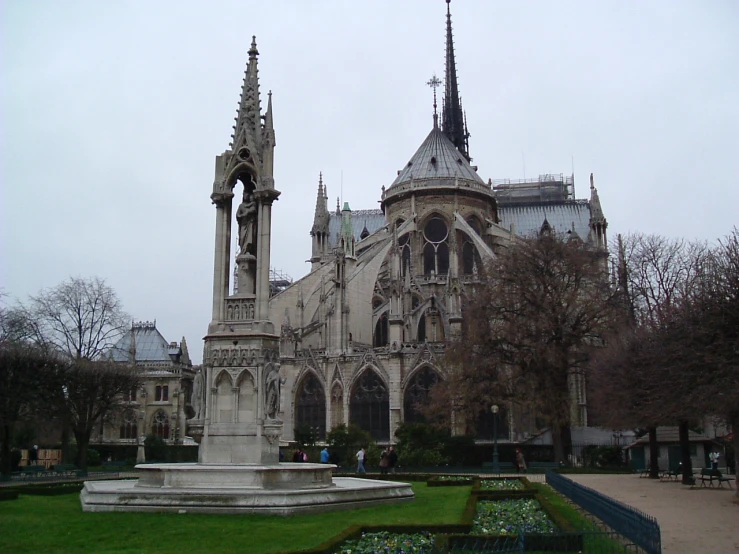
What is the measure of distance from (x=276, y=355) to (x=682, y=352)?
10293 millimetres

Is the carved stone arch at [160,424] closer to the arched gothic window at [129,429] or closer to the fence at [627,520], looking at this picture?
the arched gothic window at [129,429]

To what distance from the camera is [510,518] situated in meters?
13.4

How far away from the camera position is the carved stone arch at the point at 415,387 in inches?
1904

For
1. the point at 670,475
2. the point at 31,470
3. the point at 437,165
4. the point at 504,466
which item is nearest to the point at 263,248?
the point at 670,475

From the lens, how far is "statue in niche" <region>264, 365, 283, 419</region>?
16.4m

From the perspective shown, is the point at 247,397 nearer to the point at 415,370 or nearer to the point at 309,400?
the point at 415,370

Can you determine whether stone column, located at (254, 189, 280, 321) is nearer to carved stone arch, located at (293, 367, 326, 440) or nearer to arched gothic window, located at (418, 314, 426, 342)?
carved stone arch, located at (293, 367, 326, 440)

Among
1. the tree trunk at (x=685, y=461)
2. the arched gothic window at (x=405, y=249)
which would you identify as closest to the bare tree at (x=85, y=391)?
the tree trunk at (x=685, y=461)

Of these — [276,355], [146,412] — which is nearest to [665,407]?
[276,355]

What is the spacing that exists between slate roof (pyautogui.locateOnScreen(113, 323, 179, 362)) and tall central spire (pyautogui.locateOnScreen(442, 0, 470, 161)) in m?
40.1

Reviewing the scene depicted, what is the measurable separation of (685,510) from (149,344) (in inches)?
2251

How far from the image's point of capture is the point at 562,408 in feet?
117

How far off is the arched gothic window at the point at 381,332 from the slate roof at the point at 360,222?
98.2 ft

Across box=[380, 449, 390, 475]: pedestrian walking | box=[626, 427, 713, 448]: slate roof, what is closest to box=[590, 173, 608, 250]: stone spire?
box=[626, 427, 713, 448]: slate roof
